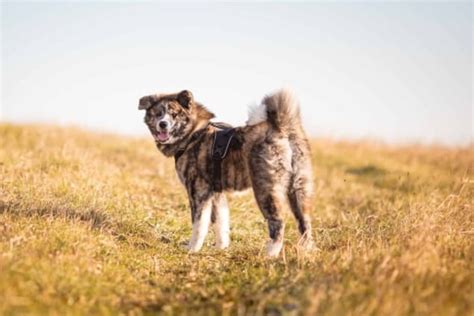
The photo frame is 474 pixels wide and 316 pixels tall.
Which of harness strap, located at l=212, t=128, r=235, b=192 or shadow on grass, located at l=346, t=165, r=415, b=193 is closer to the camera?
harness strap, located at l=212, t=128, r=235, b=192

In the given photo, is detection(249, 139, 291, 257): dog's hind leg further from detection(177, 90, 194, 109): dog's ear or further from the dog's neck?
detection(177, 90, 194, 109): dog's ear

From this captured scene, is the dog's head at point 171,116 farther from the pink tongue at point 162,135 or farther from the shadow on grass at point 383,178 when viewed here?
the shadow on grass at point 383,178

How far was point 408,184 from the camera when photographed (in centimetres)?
1322

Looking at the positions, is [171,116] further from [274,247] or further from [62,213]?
[274,247]

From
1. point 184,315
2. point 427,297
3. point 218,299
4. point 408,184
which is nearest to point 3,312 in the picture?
point 184,315

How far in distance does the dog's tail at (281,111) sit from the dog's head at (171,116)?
1340 mm

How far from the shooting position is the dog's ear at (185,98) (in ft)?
25.5

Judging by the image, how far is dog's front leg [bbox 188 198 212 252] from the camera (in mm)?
7480

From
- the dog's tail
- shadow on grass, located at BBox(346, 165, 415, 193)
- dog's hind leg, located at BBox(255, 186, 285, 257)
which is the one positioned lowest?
shadow on grass, located at BBox(346, 165, 415, 193)

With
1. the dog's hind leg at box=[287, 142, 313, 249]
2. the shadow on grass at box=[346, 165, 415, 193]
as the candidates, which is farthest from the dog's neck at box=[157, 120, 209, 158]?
the shadow on grass at box=[346, 165, 415, 193]

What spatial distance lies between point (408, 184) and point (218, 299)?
879cm

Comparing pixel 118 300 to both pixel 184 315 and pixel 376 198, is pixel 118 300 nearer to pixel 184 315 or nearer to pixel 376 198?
pixel 184 315

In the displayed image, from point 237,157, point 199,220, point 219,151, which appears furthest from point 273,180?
point 199,220

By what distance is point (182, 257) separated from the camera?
721 centimetres
